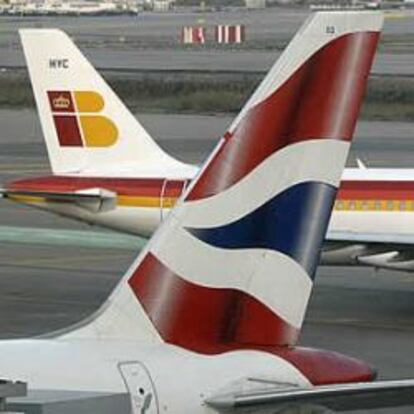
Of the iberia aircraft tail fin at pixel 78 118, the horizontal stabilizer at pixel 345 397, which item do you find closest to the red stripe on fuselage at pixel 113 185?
the iberia aircraft tail fin at pixel 78 118

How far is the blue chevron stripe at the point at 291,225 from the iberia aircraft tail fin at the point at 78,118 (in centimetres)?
2037

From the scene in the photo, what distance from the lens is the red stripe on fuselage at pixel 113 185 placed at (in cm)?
3086

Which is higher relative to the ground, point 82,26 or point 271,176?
point 82,26

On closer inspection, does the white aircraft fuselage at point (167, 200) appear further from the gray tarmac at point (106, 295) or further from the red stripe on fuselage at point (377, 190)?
the gray tarmac at point (106, 295)

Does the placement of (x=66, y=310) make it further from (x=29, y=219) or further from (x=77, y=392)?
(x=77, y=392)

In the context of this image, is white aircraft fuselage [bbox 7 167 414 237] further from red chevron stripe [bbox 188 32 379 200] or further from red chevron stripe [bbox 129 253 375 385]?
red chevron stripe [bbox 129 253 375 385]

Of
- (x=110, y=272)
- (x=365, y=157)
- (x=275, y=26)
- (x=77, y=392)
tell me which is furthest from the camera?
(x=275, y=26)

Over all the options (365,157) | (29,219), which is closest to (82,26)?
(365,157)

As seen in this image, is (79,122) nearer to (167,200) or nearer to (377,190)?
(167,200)

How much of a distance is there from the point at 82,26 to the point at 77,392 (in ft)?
552

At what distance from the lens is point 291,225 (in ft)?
38.0

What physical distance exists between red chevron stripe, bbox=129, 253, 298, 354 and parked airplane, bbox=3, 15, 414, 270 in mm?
17104

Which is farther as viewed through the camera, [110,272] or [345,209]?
[110,272]

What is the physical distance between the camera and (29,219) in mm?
42875
